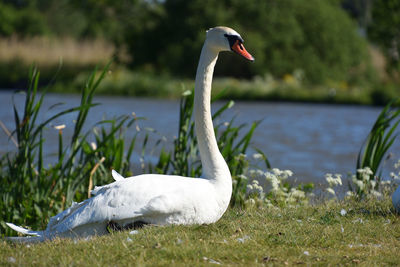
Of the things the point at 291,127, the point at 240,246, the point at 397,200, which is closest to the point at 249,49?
the point at 291,127

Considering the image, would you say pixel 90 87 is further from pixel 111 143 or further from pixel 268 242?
pixel 268 242

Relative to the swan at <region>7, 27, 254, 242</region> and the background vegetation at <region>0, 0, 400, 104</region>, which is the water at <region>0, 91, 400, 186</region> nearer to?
the background vegetation at <region>0, 0, 400, 104</region>

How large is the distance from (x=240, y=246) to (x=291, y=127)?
51.8 feet

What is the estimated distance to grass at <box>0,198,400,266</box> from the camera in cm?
380

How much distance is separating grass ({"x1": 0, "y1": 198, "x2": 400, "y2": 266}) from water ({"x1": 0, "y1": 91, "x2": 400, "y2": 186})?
5.37m

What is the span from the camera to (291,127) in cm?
1958

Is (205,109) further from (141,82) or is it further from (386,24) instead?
(141,82)

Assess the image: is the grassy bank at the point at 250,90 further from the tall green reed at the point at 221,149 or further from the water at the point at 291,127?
the tall green reed at the point at 221,149

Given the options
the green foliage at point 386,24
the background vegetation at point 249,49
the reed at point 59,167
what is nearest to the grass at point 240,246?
the reed at point 59,167

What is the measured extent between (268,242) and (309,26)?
33.9m

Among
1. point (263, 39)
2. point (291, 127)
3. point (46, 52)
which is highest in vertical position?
point (263, 39)

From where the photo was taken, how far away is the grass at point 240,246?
3.80 meters

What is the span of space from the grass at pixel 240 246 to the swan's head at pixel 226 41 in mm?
1359

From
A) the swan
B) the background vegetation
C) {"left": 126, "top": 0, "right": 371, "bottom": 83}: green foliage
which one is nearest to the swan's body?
the swan
